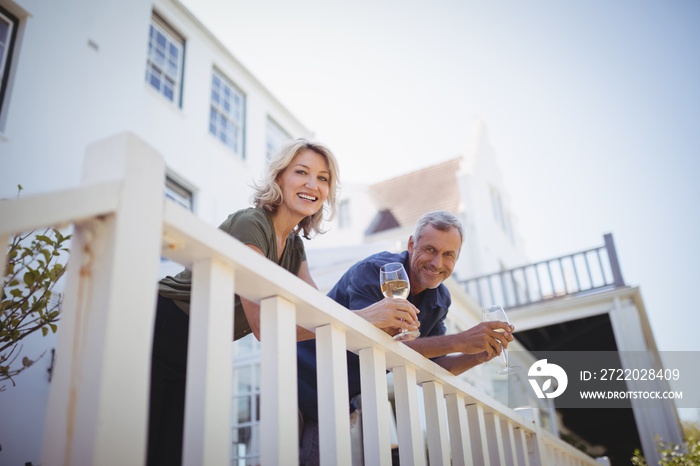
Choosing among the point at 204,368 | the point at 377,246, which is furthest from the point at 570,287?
the point at 204,368

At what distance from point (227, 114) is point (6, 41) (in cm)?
398

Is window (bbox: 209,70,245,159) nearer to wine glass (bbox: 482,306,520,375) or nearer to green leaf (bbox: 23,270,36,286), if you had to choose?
green leaf (bbox: 23,270,36,286)

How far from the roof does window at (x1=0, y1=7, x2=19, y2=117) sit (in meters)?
11.2

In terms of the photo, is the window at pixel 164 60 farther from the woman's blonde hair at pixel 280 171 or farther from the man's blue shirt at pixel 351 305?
the man's blue shirt at pixel 351 305

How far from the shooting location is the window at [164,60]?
776cm

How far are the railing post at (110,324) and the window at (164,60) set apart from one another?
7.54 meters

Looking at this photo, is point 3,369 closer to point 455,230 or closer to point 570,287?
point 455,230

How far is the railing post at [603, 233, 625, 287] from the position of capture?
30.0 ft

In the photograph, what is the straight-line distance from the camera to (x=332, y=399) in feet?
3.76

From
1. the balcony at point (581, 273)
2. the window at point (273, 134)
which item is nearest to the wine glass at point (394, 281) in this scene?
the balcony at point (581, 273)

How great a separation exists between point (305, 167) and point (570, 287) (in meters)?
9.01

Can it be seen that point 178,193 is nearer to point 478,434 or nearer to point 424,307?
point 424,307

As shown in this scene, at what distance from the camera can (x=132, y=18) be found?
7.13 m

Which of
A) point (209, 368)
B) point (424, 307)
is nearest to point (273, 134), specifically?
point (424, 307)
